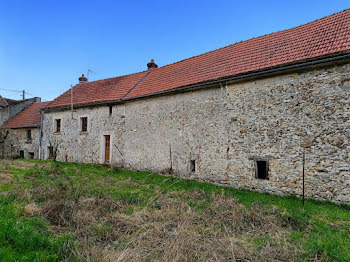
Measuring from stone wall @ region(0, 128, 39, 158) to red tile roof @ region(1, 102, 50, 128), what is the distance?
0.42 m

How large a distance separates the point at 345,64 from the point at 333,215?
4190 mm

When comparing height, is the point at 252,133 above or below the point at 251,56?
below

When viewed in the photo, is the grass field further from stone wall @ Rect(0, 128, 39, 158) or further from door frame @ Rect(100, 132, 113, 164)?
stone wall @ Rect(0, 128, 39, 158)

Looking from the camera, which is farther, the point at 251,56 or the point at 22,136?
the point at 22,136

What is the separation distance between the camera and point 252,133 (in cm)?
835

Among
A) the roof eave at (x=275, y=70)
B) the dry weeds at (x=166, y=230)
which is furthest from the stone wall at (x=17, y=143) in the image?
the dry weeds at (x=166, y=230)

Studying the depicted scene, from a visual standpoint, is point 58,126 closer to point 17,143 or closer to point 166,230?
point 17,143

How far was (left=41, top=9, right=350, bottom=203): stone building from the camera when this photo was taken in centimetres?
688

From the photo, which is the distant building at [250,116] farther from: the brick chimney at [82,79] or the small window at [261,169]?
the brick chimney at [82,79]

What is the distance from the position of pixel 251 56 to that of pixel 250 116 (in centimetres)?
278

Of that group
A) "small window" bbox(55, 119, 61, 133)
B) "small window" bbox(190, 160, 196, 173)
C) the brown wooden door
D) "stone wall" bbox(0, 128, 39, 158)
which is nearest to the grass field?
"small window" bbox(190, 160, 196, 173)

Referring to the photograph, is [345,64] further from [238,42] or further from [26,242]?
[26,242]

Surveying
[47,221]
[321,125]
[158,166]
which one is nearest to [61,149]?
[158,166]

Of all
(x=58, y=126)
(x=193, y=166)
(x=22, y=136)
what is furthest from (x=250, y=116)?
(x=22, y=136)
